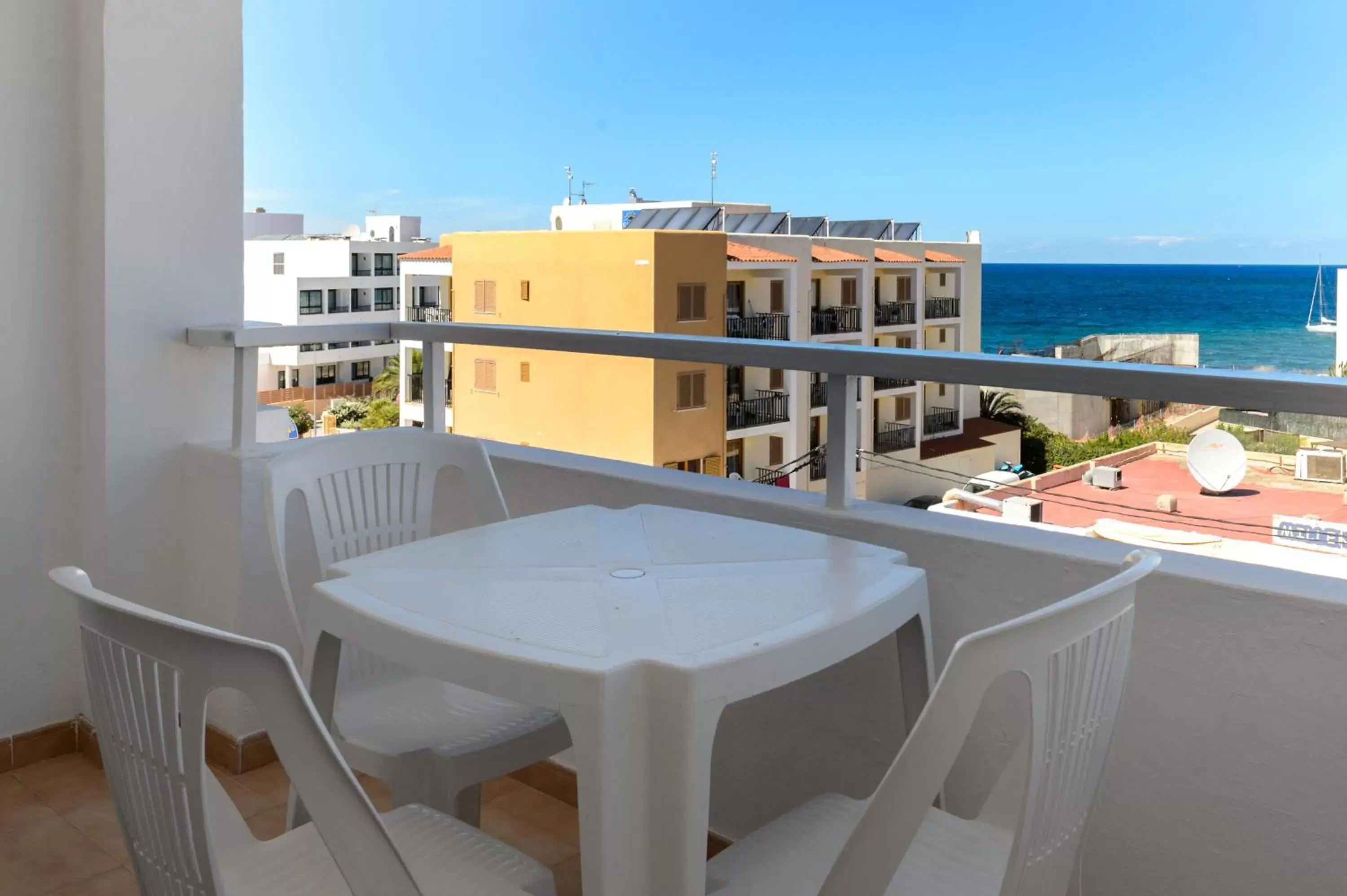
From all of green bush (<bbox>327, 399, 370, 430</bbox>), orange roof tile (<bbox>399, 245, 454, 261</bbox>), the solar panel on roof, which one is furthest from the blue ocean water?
green bush (<bbox>327, 399, 370, 430</bbox>)

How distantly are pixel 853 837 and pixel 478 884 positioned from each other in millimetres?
446

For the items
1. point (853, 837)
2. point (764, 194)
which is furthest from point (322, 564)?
point (764, 194)

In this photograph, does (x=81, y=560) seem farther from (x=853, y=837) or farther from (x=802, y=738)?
(x=853, y=837)

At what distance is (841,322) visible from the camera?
2036 cm

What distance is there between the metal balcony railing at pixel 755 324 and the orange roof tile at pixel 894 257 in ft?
11.3

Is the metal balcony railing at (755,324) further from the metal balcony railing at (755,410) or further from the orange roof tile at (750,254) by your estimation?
the metal balcony railing at (755,410)

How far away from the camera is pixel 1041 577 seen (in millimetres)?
1559

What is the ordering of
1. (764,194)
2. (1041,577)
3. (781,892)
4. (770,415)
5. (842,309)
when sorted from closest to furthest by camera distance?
(781,892) < (1041,577) < (770,415) < (842,309) < (764,194)

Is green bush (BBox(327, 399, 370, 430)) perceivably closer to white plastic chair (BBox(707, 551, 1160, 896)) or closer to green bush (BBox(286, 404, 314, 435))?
green bush (BBox(286, 404, 314, 435))

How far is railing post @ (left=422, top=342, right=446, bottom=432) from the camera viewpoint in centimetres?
253

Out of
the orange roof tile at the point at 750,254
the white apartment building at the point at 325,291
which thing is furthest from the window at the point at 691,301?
the white apartment building at the point at 325,291

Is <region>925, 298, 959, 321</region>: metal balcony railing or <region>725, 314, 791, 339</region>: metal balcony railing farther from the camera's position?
<region>925, 298, 959, 321</region>: metal balcony railing

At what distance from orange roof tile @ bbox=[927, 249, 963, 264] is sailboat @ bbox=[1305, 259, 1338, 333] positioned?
1092cm

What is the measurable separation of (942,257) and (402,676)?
2336 cm
